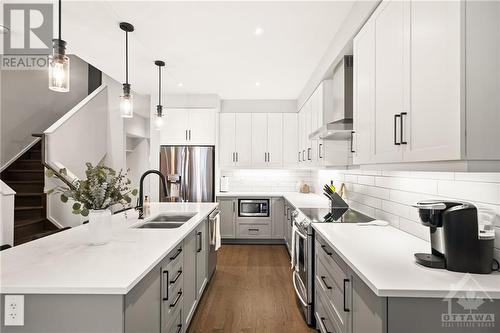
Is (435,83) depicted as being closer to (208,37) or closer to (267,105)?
(208,37)

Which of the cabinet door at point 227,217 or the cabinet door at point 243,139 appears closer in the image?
the cabinet door at point 227,217

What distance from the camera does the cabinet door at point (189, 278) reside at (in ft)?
7.04

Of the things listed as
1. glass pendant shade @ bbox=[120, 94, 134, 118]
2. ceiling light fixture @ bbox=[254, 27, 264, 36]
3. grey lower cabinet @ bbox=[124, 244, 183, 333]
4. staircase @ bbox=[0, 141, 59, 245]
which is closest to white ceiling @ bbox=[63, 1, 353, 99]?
ceiling light fixture @ bbox=[254, 27, 264, 36]

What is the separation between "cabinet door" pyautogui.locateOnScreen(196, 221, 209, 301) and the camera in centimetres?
259

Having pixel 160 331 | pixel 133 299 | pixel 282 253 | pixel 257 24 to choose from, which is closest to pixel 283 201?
pixel 282 253

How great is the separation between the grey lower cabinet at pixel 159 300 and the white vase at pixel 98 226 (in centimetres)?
41

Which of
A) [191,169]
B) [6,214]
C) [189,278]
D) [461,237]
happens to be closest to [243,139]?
[191,169]

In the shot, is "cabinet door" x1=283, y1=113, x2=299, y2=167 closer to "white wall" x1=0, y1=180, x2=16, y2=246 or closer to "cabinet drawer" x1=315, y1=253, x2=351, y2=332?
"cabinet drawer" x1=315, y1=253, x2=351, y2=332

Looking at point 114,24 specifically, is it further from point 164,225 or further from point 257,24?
point 164,225

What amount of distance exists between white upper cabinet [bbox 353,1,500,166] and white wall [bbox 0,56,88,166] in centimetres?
581

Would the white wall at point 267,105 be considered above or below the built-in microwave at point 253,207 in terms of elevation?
above

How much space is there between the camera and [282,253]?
178 inches

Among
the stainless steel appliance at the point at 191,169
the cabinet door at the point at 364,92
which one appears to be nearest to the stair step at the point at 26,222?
the stainless steel appliance at the point at 191,169

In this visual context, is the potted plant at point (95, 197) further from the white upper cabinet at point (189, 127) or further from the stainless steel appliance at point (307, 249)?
the white upper cabinet at point (189, 127)
